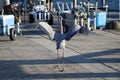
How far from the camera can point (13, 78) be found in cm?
1105

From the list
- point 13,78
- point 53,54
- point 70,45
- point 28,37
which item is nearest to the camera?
point 13,78

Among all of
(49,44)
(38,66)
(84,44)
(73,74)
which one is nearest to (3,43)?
(49,44)

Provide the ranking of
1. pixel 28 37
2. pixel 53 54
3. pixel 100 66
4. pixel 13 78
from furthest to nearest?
pixel 28 37, pixel 53 54, pixel 100 66, pixel 13 78

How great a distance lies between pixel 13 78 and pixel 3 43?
807 cm

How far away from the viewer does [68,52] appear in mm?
15875

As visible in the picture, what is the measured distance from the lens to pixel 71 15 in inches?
981

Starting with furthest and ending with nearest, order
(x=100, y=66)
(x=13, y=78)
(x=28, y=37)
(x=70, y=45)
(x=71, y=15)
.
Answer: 1. (x=71, y=15)
2. (x=28, y=37)
3. (x=70, y=45)
4. (x=100, y=66)
5. (x=13, y=78)

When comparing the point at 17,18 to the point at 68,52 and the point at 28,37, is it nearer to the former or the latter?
the point at 28,37

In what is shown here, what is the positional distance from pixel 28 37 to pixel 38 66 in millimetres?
8839

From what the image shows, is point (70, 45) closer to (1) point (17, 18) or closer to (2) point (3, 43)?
(2) point (3, 43)

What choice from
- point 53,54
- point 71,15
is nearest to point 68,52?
point 53,54

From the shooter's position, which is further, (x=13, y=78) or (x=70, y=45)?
(x=70, y=45)

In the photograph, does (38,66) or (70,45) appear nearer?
(38,66)

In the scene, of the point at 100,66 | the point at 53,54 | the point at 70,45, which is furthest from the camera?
the point at 70,45
